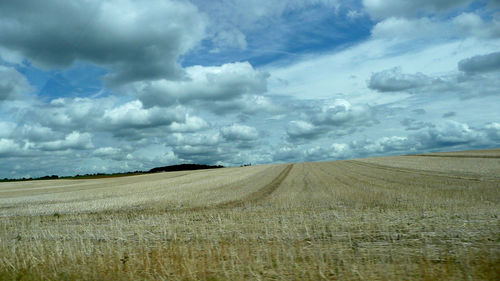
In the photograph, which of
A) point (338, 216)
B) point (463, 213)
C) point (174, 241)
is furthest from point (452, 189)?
point (174, 241)

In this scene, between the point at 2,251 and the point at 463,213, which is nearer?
the point at 2,251

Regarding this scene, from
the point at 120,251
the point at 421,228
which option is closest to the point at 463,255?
the point at 421,228

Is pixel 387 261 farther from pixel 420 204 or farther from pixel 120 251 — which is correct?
pixel 420 204

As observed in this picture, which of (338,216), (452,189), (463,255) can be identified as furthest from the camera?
(452,189)

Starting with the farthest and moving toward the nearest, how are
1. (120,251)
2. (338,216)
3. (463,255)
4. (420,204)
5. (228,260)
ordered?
(420,204)
(338,216)
(120,251)
(228,260)
(463,255)

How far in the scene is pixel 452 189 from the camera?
78.6ft

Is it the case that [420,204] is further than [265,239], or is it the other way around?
[420,204]

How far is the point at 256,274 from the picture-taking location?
26.5 feet

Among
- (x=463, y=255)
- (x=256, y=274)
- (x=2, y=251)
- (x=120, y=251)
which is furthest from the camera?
(x=2, y=251)

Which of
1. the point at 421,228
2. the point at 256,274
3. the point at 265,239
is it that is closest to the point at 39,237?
the point at 265,239

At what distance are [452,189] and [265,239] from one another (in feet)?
59.1

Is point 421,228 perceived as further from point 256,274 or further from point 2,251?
point 2,251

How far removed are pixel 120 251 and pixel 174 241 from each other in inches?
69.3

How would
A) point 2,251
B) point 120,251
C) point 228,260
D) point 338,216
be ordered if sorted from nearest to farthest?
point 228,260, point 120,251, point 2,251, point 338,216
